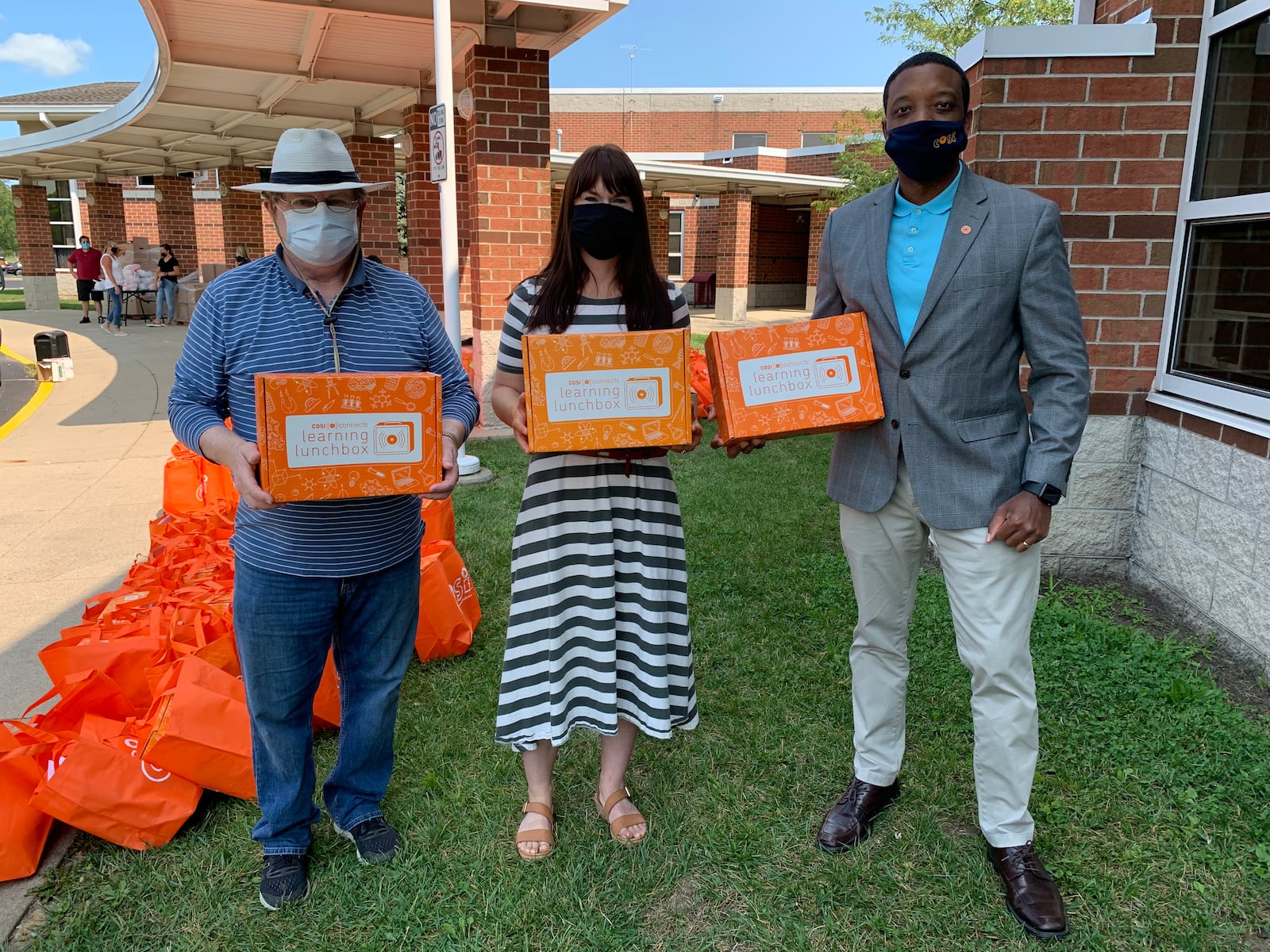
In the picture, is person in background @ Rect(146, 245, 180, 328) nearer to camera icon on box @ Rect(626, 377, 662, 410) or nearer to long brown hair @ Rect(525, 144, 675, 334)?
long brown hair @ Rect(525, 144, 675, 334)

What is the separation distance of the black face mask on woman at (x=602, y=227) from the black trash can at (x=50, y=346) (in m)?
11.1

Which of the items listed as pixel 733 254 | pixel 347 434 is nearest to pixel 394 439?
pixel 347 434

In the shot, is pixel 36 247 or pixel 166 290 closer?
pixel 166 290

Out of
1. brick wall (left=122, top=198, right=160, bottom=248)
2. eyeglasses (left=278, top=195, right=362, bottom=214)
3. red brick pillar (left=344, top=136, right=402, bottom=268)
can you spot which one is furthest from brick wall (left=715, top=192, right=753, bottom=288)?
eyeglasses (left=278, top=195, right=362, bottom=214)

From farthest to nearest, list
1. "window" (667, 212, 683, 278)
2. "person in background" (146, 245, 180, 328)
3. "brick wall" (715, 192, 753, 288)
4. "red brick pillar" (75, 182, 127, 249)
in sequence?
1. "window" (667, 212, 683, 278)
2. "brick wall" (715, 192, 753, 288)
3. "red brick pillar" (75, 182, 127, 249)
4. "person in background" (146, 245, 180, 328)

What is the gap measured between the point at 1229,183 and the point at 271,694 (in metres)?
4.43

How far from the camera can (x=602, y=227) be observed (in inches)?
95.3

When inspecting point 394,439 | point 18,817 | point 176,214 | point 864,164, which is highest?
point 864,164

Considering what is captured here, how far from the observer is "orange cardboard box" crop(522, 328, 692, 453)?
91.0 inches

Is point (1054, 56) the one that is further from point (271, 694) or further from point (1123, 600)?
point (271, 694)

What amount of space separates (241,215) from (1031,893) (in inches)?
743

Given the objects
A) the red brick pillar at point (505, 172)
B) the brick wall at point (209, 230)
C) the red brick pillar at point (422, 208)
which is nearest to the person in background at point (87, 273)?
the brick wall at point (209, 230)

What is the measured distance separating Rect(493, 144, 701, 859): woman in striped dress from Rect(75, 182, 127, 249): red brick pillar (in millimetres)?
23863

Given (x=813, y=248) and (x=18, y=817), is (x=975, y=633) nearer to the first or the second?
(x=18, y=817)
